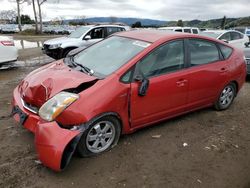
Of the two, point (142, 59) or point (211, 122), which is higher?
point (142, 59)

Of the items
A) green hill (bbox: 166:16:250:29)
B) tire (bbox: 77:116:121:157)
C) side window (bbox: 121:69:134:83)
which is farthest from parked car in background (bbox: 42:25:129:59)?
green hill (bbox: 166:16:250:29)

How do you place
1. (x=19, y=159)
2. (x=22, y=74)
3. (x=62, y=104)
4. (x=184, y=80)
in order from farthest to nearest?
(x=22, y=74)
(x=184, y=80)
(x=19, y=159)
(x=62, y=104)

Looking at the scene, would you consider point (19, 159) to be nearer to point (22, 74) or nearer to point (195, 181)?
point (195, 181)

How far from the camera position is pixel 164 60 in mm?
4406

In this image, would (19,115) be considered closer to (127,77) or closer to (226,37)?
(127,77)

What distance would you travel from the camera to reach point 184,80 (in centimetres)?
457

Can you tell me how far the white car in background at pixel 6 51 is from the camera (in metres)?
9.56

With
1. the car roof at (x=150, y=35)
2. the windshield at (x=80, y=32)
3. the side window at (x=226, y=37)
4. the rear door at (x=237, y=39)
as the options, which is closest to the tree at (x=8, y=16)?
the windshield at (x=80, y=32)

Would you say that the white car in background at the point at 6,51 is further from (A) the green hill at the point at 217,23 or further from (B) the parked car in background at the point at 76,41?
(A) the green hill at the point at 217,23

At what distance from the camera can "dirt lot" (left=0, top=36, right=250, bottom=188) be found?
11.0ft

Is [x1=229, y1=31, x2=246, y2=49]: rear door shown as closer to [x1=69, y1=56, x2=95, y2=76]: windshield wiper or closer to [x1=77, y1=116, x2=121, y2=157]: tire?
[x1=69, y1=56, x2=95, y2=76]: windshield wiper

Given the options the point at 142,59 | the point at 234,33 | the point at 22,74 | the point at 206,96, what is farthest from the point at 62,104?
the point at 234,33

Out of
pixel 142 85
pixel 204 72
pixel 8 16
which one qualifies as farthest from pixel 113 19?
pixel 142 85

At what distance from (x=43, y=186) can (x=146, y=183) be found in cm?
115
